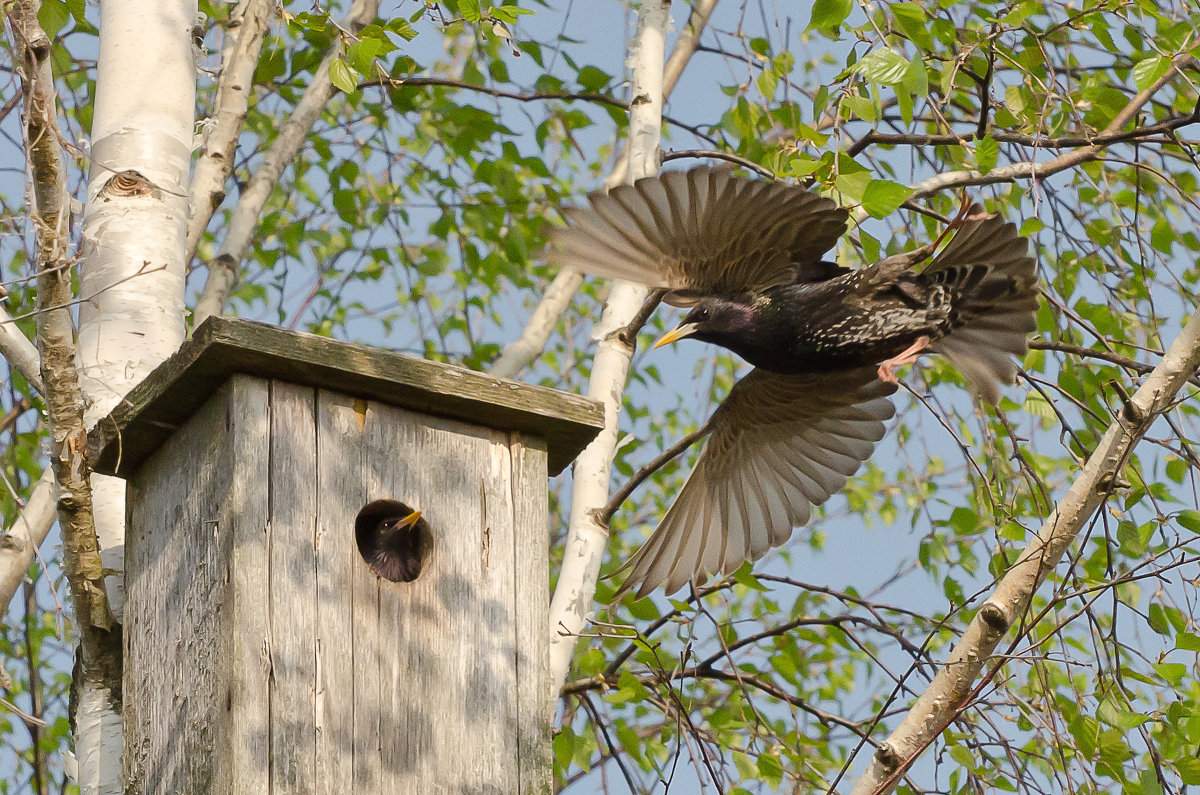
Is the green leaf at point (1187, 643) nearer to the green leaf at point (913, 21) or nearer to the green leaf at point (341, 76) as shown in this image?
the green leaf at point (913, 21)

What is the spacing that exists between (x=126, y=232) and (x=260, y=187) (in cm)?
113

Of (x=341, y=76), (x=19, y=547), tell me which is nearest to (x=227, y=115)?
(x=341, y=76)

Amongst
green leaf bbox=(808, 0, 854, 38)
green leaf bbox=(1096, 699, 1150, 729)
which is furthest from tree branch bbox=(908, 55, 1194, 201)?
green leaf bbox=(1096, 699, 1150, 729)

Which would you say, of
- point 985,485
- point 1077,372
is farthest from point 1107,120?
point 985,485

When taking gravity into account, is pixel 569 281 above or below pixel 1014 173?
above

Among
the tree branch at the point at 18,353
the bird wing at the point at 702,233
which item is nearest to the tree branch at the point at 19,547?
the tree branch at the point at 18,353

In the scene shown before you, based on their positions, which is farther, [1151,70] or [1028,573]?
[1151,70]

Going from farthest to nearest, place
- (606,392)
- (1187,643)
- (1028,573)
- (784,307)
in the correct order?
(784,307) < (606,392) < (1187,643) < (1028,573)

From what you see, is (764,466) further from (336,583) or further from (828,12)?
(336,583)

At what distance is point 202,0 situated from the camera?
3.71 metres

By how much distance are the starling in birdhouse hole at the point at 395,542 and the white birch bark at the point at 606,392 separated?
48 cm

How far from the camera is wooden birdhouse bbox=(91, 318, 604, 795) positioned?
1.86 m

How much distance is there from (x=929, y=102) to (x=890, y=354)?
27.5 inches

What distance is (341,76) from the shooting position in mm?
2801
